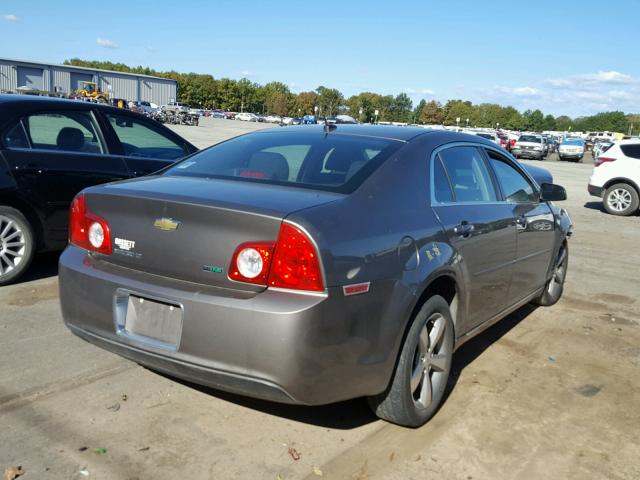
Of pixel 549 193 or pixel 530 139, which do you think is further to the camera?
pixel 530 139

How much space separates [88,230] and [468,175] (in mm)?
2411

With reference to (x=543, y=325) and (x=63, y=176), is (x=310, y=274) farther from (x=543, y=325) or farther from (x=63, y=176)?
(x=63, y=176)

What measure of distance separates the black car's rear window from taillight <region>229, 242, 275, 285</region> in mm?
604

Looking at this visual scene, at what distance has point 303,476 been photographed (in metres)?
2.92

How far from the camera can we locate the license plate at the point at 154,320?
2939mm

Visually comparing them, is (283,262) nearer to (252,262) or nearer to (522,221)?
(252,262)

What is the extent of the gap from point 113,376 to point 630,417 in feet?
10.3

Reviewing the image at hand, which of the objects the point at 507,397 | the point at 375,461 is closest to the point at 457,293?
the point at 507,397

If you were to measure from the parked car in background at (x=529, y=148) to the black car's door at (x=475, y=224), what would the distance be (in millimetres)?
39064

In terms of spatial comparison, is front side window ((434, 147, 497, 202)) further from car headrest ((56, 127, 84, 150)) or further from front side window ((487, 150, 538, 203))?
car headrest ((56, 127, 84, 150))

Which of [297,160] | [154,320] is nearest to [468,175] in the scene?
[297,160]

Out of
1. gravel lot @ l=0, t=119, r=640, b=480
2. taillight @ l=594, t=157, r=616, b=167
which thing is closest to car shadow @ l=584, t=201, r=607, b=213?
taillight @ l=594, t=157, r=616, b=167

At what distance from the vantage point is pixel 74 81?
96938mm

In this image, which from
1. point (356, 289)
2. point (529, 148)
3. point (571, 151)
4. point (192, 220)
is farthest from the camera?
point (571, 151)
